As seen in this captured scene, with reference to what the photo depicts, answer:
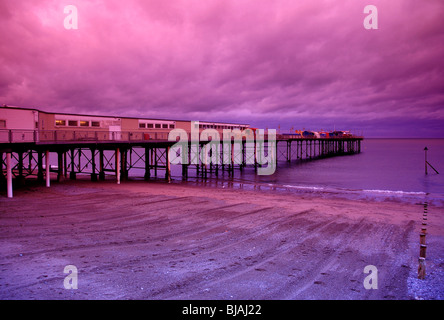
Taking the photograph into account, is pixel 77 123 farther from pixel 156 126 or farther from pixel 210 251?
pixel 210 251

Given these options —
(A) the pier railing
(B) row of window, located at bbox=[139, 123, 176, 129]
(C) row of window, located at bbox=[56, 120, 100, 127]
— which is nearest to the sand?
(A) the pier railing

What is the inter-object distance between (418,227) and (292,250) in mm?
6530

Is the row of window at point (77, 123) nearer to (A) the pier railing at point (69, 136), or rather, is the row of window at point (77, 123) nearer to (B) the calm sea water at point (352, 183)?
(A) the pier railing at point (69, 136)

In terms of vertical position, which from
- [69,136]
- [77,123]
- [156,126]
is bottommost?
[69,136]

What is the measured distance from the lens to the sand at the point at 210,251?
6.07 m

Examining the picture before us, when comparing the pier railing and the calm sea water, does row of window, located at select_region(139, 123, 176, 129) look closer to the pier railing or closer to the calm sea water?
the pier railing

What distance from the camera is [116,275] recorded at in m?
6.66

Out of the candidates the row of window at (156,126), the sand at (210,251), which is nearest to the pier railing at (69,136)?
the row of window at (156,126)

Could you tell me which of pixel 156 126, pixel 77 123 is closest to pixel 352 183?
pixel 156 126

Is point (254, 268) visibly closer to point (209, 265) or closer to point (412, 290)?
point (209, 265)

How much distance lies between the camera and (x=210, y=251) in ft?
27.8

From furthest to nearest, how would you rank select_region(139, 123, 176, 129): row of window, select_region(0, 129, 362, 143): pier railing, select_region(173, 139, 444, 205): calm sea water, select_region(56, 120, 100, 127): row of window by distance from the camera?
1. select_region(139, 123, 176, 129): row of window
2. select_region(173, 139, 444, 205): calm sea water
3. select_region(56, 120, 100, 127): row of window
4. select_region(0, 129, 362, 143): pier railing

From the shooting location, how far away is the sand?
239 inches

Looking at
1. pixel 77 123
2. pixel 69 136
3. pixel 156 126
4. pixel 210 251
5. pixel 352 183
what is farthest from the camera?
pixel 352 183
